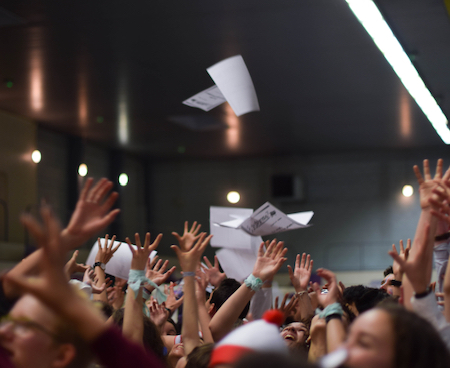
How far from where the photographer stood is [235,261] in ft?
12.5

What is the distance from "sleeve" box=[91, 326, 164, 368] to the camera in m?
1.15

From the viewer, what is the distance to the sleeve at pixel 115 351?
1154mm

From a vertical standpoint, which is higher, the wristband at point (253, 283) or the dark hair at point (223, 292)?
the wristband at point (253, 283)

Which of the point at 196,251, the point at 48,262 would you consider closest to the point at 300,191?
the point at 196,251

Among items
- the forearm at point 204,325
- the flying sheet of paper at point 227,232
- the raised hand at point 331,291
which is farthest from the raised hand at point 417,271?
the flying sheet of paper at point 227,232

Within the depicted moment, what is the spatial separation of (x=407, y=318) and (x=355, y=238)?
39.8 feet

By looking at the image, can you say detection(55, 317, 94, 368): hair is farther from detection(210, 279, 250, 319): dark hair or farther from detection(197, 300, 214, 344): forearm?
detection(210, 279, 250, 319): dark hair

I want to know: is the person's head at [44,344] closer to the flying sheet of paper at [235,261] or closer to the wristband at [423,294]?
the wristband at [423,294]

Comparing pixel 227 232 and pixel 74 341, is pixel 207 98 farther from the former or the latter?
pixel 74 341

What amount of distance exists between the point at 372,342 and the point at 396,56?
5.91 meters

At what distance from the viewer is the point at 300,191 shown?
13250 millimetres

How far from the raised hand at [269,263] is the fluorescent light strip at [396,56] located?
10.8 ft

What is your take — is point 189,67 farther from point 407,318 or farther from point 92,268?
point 407,318

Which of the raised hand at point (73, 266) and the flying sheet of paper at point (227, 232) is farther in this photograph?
the flying sheet of paper at point (227, 232)
